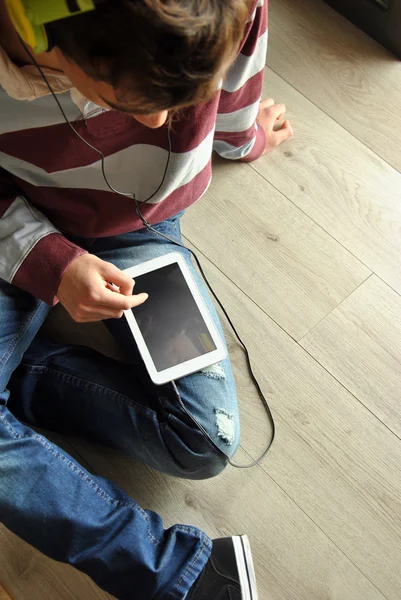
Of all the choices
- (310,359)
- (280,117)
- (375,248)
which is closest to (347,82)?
(280,117)

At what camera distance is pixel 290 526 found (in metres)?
0.91

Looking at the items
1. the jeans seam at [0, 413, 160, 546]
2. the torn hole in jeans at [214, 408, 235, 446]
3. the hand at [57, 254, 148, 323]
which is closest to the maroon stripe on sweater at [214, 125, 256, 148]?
the hand at [57, 254, 148, 323]

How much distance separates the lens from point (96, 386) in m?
0.88

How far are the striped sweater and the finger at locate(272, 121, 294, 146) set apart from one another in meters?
0.24

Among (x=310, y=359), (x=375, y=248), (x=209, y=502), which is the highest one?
(x=375, y=248)

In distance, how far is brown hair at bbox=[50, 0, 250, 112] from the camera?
41 centimetres

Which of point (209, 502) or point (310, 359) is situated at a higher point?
point (310, 359)

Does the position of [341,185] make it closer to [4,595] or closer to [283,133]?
[283,133]

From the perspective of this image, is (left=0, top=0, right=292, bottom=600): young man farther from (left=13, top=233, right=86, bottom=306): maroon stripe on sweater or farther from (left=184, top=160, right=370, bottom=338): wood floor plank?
(left=184, top=160, right=370, bottom=338): wood floor plank

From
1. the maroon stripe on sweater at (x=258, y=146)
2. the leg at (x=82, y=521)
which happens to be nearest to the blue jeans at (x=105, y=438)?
the leg at (x=82, y=521)

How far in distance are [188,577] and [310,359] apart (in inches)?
15.0

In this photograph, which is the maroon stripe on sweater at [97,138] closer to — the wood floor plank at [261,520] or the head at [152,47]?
the head at [152,47]

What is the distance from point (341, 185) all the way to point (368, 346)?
296 mm

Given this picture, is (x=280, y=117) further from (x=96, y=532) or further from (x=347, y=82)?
(x=96, y=532)
